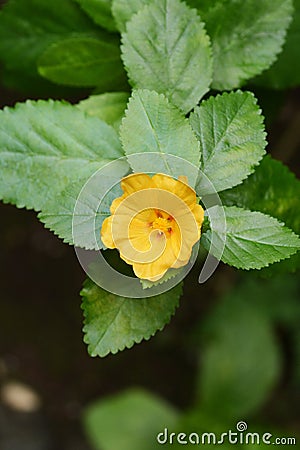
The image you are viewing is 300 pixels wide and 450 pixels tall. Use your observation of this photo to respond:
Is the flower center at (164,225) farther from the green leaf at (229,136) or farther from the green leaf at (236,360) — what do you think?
the green leaf at (236,360)

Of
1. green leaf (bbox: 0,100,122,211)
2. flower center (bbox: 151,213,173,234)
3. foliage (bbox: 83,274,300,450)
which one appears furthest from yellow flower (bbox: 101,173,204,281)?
foliage (bbox: 83,274,300,450)

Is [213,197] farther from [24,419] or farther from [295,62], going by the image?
[24,419]

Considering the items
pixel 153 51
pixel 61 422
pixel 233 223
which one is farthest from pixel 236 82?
pixel 61 422

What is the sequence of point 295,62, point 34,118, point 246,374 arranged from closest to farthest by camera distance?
point 34,118 → point 295,62 → point 246,374

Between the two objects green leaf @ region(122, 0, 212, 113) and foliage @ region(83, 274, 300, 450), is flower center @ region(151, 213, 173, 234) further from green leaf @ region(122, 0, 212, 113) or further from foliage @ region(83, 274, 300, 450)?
foliage @ region(83, 274, 300, 450)

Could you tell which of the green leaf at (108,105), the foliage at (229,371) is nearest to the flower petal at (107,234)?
the green leaf at (108,105)

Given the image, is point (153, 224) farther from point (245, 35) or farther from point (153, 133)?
point (245, 35)
